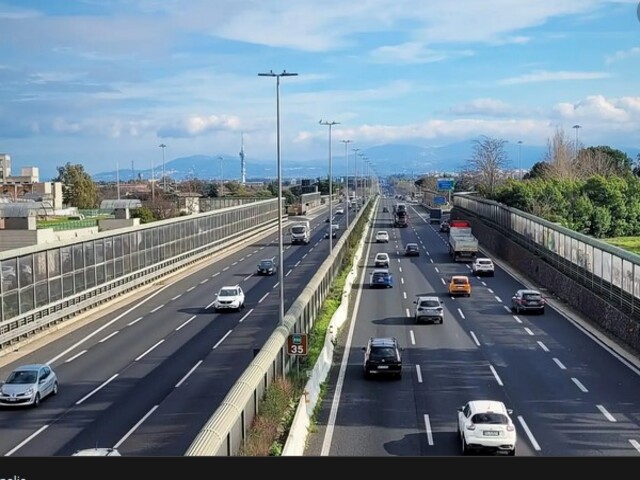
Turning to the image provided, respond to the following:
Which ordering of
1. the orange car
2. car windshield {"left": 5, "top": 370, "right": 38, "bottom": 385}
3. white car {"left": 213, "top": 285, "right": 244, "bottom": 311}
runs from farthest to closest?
1. the orange car
2. white car {"left": 213, "top": 285, "right": 244, "bottom": 311}
3. car windshield {"left": 5, "top": 370, "right": 38, "bottom": 385}

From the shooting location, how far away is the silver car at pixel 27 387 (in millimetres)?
24031

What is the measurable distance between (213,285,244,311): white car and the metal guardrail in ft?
29.8

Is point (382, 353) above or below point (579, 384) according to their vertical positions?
above

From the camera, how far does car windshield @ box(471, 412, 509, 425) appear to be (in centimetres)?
1843

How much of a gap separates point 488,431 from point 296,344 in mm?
7514

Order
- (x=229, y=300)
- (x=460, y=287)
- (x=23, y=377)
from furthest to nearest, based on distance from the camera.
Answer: (x=460, y=287) < (x=229, y=300) < (x=23, y=377)

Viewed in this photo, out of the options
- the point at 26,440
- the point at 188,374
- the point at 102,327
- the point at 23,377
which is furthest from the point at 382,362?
the point at 102,327

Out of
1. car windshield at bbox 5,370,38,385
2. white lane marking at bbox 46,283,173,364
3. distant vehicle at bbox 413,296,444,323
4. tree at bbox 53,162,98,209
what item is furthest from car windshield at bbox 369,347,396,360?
tree at bbox 53,162,98,209

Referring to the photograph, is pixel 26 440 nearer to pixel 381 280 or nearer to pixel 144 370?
pixel 144 370

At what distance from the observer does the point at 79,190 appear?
124812 mm

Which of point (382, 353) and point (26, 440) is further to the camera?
point (382, 353)

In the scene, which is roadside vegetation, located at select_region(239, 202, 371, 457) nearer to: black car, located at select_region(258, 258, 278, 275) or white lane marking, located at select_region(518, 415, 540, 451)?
white lane marking, located at select_region(518, 415, 540, 451)

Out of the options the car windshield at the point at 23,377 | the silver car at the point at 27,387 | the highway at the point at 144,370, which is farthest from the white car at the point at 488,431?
the car windshield at the point at 23,377
